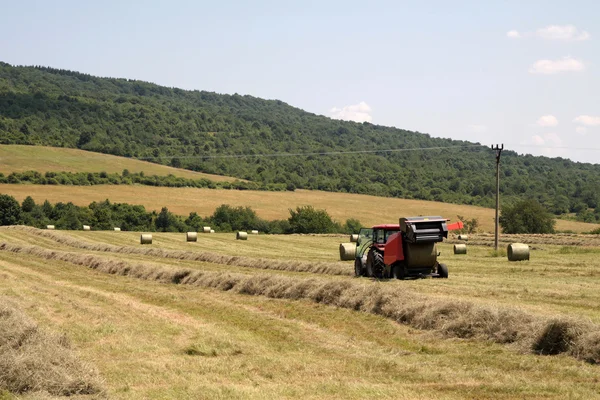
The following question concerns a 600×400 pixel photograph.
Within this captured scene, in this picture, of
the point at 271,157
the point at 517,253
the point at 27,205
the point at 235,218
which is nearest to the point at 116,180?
the point at 27,205

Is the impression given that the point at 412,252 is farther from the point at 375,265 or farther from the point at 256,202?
the point at 256,202

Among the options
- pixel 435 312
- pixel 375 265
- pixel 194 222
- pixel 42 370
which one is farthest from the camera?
pixel 194 222

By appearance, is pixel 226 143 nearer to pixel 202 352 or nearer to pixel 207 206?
pixel 207 206

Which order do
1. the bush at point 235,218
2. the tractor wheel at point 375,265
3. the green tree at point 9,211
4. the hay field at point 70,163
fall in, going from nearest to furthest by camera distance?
1. the tractor wheel at point 375,265
2. the green tree at point 9,211
3. the bush at point 235,218
4. the hay field at point 70,163

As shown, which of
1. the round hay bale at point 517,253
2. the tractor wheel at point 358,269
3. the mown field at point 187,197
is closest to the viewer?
the tractor wheel at point 358,269

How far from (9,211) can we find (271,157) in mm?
81399

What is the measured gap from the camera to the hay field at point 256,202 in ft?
306

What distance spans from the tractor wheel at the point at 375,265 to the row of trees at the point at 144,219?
5888 cm

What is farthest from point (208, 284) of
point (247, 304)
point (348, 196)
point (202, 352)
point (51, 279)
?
point (348, 196)

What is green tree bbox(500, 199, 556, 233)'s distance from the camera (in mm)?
79500

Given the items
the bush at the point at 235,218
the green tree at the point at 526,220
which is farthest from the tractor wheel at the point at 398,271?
the bush at the point at 235,218

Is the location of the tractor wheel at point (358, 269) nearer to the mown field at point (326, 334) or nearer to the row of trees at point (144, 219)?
the mown field at point (326, 334)

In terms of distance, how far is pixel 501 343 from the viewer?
13.4 m

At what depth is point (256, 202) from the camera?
10350 cm
